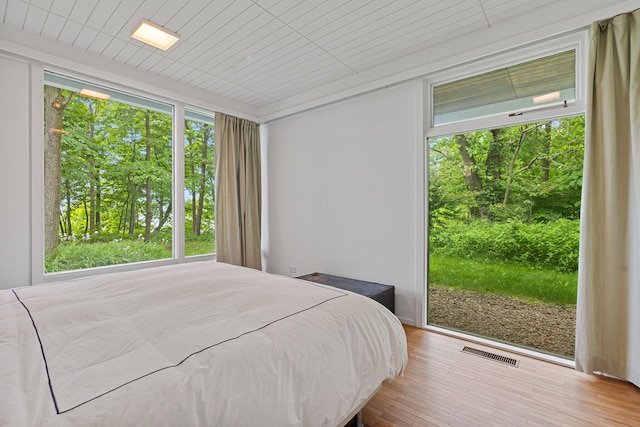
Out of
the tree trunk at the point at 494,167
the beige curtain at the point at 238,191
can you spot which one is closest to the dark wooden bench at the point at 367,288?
the beige curtain at the point at 238,191

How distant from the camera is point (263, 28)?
95.9 inches

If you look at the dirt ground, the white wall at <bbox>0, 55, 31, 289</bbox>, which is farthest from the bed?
the dirt ground

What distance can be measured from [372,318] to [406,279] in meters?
1.59

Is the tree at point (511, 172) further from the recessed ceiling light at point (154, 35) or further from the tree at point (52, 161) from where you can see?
the tree at point (52, 161)

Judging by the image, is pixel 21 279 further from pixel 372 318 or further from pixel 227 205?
pixel 372 318

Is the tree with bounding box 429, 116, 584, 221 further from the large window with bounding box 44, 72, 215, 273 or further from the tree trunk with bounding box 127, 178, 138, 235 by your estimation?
the tree trunk with bounding box 127, 178, 138, 235

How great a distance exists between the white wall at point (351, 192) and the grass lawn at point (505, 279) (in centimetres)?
34

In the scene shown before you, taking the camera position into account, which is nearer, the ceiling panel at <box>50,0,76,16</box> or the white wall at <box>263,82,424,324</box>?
the ceiling panel at <box>50,0,76,16</box>

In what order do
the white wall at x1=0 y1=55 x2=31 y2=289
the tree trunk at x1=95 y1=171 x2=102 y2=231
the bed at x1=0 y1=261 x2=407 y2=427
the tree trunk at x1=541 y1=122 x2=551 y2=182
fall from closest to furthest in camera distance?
the bed at x1=0 y1=261 x2=407 y2=427, the white wall at x1=0 y1=55 x2=31 y2=289, the tree trunk at x1=541 y1=122 x2=551 y2=182, the tree trunk at x1=95 y1=171 x2=102 y2=231

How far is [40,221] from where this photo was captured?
8.44 feet

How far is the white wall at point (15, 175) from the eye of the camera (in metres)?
2.40

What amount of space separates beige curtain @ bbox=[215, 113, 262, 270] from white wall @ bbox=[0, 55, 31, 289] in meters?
1.78

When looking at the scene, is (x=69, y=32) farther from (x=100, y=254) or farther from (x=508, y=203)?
(x=508, y=203)

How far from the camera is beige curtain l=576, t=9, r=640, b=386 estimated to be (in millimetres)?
1914
